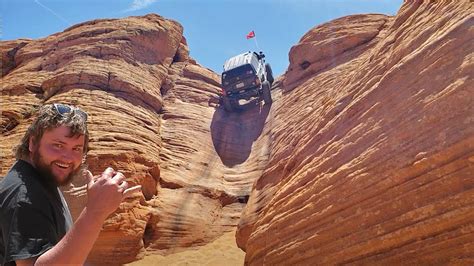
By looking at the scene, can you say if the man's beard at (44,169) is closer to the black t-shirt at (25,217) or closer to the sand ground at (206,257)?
the black t-shirt at (25,217)

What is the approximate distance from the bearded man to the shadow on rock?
1452 cm

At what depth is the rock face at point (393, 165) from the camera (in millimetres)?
4715

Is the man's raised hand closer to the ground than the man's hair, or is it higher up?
closer to the ground

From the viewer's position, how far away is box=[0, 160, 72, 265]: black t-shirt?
5.52ft

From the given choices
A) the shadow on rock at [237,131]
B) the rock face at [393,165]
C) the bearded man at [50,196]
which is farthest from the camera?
the shadow on rock at [237,131]

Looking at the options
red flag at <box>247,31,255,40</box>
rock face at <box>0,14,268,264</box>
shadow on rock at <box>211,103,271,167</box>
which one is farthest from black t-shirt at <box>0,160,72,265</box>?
red flag at <box>247,31,255,40</box>

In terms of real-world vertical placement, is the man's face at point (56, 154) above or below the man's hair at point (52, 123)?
below

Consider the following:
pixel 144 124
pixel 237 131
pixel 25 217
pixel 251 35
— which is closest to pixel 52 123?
pixel 25 217

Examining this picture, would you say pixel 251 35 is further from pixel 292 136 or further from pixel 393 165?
pixel 393 165

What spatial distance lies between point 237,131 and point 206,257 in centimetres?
838

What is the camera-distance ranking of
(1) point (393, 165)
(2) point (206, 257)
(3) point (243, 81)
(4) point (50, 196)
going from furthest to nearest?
(3) point (243, 81)
(2) point (206, 257)
(1) point (393, 165)
(4) point (50, 196)

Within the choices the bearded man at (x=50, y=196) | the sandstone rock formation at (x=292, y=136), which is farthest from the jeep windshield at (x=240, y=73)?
the bearded man at (x=50, y=196)

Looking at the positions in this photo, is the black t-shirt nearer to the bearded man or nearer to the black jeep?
the bearded man

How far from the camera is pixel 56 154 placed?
6.69ft
